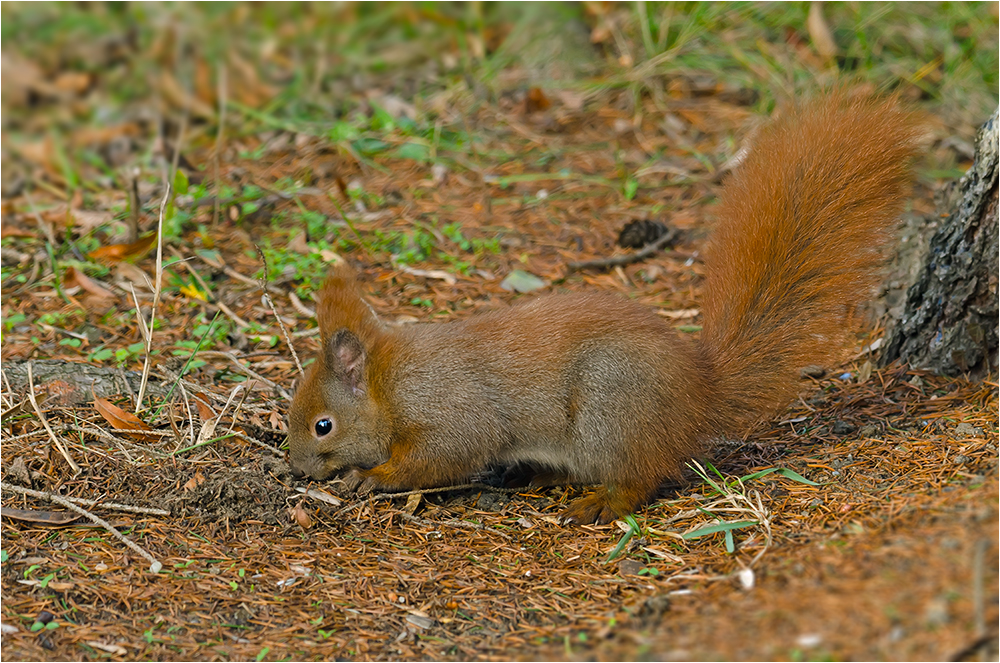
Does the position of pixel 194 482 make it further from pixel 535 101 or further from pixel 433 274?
pixel 535 101

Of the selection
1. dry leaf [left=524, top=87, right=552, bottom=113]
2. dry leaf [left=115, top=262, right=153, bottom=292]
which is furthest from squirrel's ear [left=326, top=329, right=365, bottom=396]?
dry leaf [left=524, top=87, right=552, bottom=113]

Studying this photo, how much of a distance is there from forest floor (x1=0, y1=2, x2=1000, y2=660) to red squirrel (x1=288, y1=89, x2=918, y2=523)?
18cm

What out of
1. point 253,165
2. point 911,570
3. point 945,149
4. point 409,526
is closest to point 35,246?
point 253,165

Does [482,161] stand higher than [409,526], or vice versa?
[482,161]

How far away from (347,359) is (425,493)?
55 cm

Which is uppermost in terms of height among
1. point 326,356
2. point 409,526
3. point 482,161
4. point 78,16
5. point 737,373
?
point 78,16

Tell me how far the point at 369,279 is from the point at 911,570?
9.60 ft

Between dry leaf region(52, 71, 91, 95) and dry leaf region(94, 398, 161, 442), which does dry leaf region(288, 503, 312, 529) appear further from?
dry leaf region(52, 71, 91, 95)

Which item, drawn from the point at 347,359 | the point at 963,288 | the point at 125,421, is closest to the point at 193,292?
the point at 125,421

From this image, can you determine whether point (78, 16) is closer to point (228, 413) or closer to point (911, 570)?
point (228, 413)

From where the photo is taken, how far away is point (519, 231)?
15.9ft

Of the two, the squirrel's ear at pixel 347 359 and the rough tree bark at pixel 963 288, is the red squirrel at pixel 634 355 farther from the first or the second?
the rough tree bark at pixel 963 288

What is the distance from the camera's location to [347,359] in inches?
130

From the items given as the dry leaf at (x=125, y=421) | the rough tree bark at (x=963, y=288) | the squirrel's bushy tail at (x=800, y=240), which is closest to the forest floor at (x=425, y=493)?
the dry leaf at (x=125, y=421)
